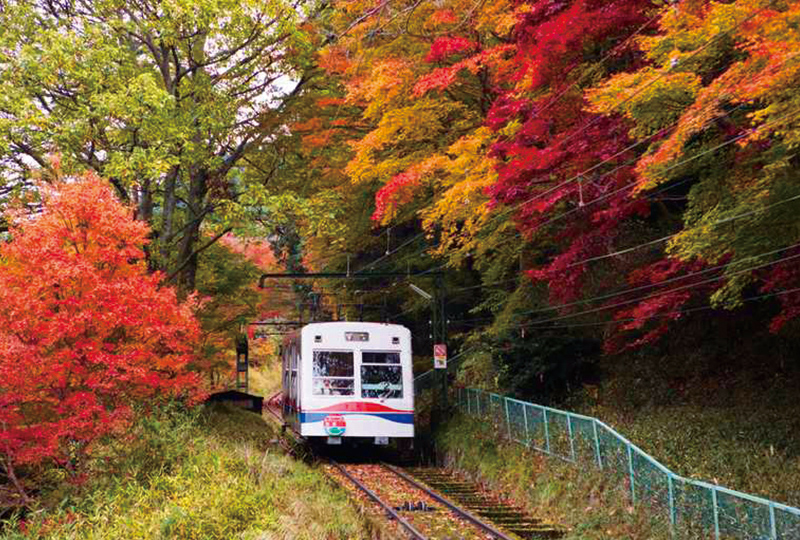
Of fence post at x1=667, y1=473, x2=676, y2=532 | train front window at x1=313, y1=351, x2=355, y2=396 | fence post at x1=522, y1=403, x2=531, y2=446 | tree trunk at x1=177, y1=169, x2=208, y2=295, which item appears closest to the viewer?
fence post at x1=667, y1=473, x2=676, y2=532

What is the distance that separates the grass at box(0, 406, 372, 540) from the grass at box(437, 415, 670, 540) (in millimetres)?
3319

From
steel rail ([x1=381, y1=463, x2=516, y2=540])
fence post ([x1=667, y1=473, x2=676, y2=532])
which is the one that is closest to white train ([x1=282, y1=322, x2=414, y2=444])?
steel rail ([x1=381, y1=463, x2=516, y2=540])

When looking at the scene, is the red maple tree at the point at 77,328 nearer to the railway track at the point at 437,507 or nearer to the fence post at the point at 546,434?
the railway track at the point at 437,507

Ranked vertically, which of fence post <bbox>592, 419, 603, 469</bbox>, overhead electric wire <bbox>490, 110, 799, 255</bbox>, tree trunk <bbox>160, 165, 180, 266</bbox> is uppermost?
tree trunk <bbox>160, 165, 180, 266</bbox>

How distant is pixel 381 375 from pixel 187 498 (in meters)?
8.39

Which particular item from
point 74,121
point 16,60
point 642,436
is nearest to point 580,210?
point 642,436

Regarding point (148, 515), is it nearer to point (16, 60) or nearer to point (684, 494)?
point (684, 494)

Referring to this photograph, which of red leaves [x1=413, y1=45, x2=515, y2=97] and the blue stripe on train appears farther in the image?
the blue stripe on train

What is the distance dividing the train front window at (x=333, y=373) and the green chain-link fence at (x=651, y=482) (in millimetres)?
3741

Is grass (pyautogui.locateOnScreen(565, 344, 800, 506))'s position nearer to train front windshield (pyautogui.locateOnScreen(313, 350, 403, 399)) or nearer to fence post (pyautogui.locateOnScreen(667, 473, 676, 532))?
fence post (pyautogui.locateOnScreen(667, 473, 676, 532))

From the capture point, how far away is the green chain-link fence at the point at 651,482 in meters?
8.17

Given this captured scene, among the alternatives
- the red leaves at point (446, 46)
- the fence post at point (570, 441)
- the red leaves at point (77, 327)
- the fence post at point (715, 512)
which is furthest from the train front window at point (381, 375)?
the fence post at point (715, 512)

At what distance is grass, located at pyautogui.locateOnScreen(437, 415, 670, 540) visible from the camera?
10688mm

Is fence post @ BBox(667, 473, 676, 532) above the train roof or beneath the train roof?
beneath
